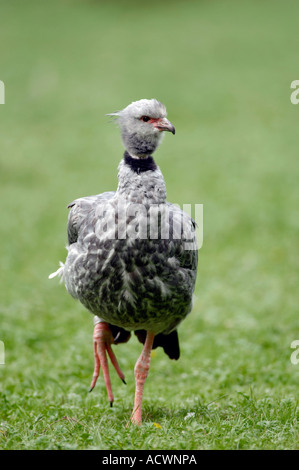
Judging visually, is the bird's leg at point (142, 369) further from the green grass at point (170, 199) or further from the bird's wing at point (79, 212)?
the bird's wing at point (79, 212)

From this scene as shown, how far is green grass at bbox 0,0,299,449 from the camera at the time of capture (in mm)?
4121

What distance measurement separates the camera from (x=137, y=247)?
3.65 metres

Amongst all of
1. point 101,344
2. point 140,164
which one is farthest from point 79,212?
point 101,344

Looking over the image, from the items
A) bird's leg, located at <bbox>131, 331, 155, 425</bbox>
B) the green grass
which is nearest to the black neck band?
bird's leg, located at <bbox>131, 331, 155, 425</bbox>

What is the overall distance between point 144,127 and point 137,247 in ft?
2.29

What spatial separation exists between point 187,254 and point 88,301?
0.67 meters

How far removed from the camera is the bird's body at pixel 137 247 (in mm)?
3658

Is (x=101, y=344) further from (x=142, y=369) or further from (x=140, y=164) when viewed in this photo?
(x=140, y=164)

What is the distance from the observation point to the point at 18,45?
22.4 meters

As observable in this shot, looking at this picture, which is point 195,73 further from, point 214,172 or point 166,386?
point 166,386

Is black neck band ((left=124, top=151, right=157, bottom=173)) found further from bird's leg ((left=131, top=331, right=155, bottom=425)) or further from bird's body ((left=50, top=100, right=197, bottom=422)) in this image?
bird's leg ((left=131, top=331, right=155, bottom=425))

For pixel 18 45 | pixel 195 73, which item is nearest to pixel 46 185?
pixel 195 73

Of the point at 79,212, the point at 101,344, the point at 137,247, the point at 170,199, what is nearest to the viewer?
the point at 137,247

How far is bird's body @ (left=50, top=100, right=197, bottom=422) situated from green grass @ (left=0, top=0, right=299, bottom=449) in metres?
0.71
